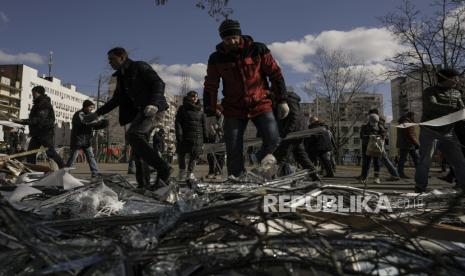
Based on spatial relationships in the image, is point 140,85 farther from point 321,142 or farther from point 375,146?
point 375,146

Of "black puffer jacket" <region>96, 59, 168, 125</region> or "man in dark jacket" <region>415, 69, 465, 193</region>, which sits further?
"man in dark jacket" <region>415, 69, 465, 193</region>

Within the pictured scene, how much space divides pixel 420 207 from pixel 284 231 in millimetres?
1643

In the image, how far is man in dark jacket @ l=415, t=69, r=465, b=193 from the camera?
516cm

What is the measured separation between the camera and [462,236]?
80.1 inches

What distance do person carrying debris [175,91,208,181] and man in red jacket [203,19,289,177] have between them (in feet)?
10.7

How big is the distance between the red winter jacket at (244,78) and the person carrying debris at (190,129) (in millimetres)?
3319

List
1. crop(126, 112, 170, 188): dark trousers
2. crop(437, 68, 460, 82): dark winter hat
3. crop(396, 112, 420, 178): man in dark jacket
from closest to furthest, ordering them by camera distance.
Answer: crop(126, 112, 170, 188): dark trousers → crop(437, 68, 460, 82): dark winter hat → crop(396, 112, 420, 178): man in dark jacket

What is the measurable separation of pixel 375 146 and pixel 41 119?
21.6 feet

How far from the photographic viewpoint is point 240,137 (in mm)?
4363

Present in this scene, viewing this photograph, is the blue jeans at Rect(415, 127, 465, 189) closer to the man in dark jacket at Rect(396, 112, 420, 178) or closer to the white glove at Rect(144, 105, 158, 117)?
the white glove at Rect(144, 105, 158, 117)

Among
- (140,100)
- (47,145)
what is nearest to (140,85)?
(140,100)

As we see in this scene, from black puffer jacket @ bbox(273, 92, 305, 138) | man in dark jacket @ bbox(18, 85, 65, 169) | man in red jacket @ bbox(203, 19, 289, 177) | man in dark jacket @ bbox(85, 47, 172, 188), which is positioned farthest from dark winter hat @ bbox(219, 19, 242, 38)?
man in dark jacket @ bbox(18, 85, 65, 169)

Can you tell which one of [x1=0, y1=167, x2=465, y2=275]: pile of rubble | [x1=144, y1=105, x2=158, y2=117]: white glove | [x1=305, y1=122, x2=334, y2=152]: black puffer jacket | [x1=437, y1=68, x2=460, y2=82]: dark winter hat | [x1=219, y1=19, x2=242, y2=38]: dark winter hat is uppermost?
[x1=219, y1=19, x2=242, y2=38]: dark winter hat

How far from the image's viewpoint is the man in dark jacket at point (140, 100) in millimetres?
4719
